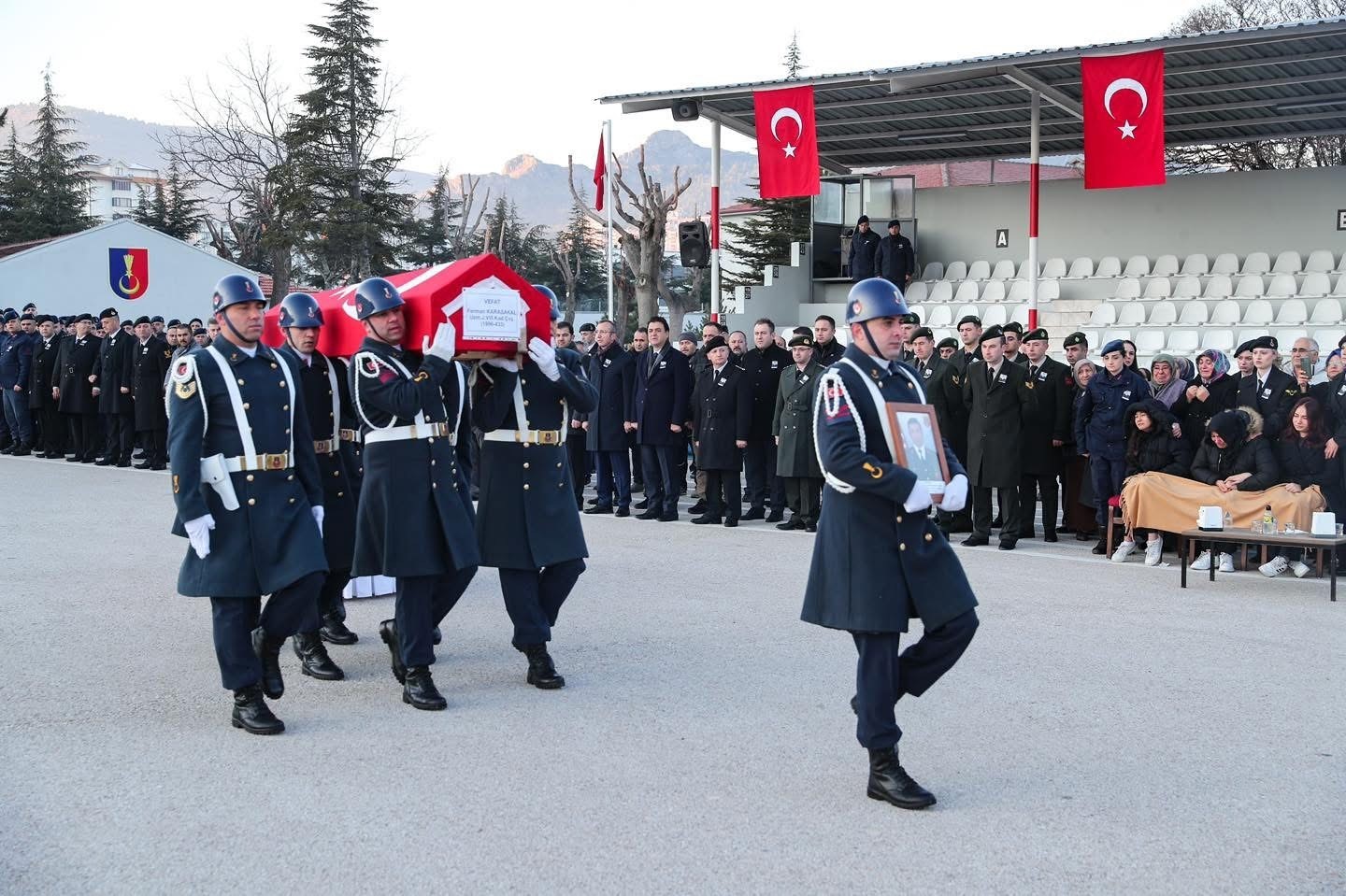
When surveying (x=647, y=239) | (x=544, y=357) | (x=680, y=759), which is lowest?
(x=680, y=759)

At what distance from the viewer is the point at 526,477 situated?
6812 mm

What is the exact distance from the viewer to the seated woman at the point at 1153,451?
1096 centimetres

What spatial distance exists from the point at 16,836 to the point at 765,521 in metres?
9.64

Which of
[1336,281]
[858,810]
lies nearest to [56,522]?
[858,810]

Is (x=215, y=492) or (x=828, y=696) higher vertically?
(x=215, y=492)

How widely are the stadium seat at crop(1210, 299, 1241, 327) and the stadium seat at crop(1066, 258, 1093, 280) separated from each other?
3442mm

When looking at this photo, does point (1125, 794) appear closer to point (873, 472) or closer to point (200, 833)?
point (873, 472)

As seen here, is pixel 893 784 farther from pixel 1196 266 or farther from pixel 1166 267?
pixel 1166 267

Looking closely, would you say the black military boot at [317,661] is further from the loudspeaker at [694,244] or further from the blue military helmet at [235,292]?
the loudspeaker at [694,244]

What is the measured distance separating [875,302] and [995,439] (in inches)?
284

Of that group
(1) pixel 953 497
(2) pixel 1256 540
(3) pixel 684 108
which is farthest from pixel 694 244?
(1) pixel 953 497

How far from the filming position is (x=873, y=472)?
4891 millimetres

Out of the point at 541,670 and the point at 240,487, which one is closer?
the point at 240,487

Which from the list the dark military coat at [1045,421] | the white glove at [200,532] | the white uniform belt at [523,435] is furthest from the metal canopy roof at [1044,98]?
the white glove at [200,532]
